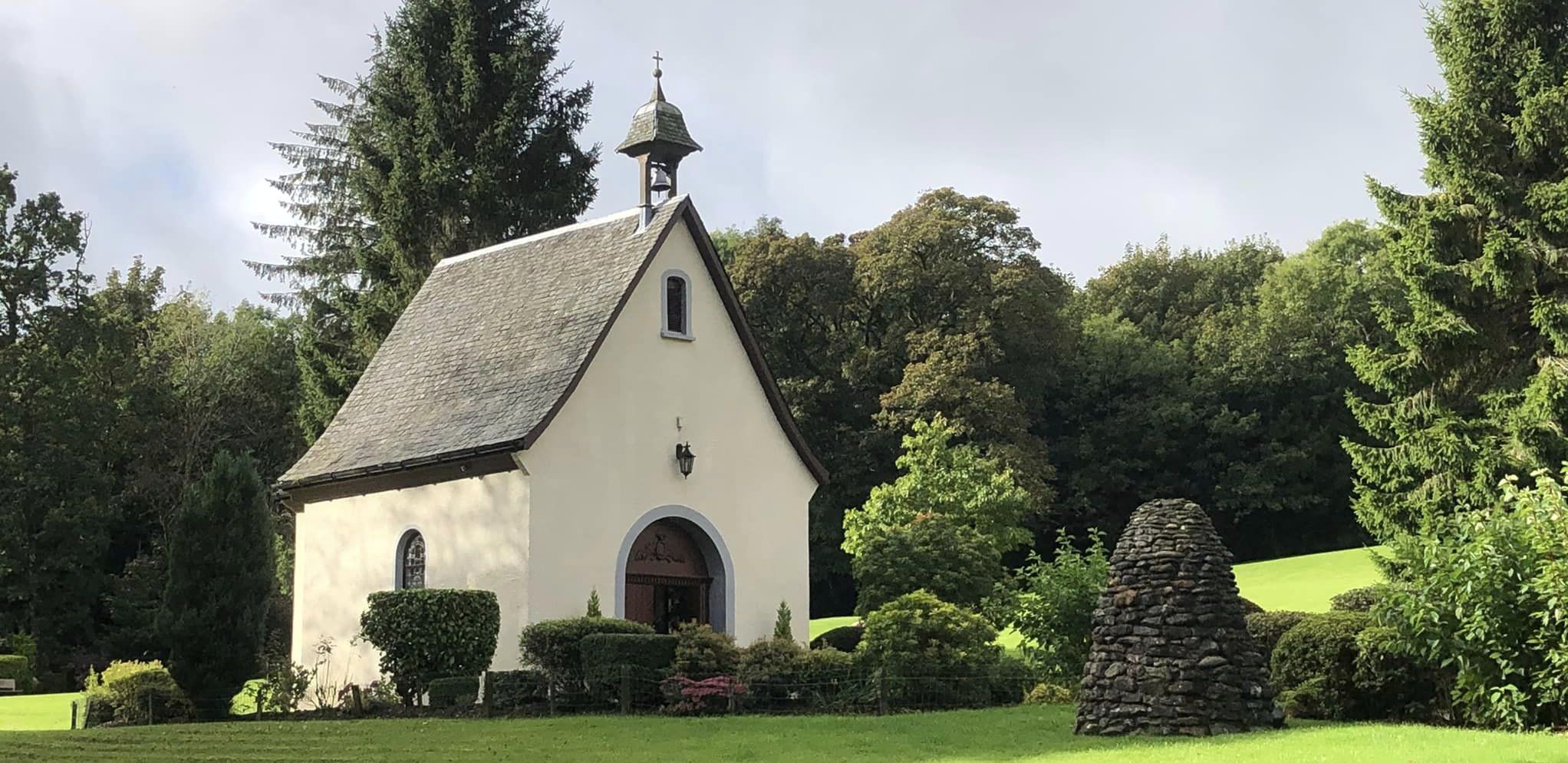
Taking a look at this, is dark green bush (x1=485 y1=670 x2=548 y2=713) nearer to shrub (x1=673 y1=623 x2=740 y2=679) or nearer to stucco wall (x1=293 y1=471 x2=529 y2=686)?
stucco wall (x1=293 y1=471 x2=529 y2=686)

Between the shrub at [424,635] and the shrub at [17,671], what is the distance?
19.5 meters

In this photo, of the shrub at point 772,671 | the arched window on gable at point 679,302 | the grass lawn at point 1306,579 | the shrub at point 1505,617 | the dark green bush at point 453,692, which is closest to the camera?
the shrub at point 1505,617

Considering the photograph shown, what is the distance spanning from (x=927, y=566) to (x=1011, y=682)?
872 centimetres

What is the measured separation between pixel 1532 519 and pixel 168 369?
43.4m

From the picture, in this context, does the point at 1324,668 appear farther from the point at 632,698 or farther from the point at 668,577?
the point at 668,577

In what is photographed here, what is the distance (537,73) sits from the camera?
135 ft

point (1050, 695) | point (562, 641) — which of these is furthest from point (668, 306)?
point (1050, 695)

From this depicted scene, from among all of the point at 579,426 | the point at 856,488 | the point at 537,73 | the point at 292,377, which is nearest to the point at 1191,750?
the point at 579,426

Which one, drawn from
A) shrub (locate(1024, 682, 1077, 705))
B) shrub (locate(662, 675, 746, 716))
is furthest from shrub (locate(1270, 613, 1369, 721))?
shrub (locate(662, 675, 746, 716))

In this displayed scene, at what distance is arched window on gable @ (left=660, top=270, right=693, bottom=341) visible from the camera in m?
25.3

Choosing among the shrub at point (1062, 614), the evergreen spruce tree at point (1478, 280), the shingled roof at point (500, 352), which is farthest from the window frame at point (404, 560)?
the evergreen spruce tree at point (1478, 280)

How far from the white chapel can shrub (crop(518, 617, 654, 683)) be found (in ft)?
3.19

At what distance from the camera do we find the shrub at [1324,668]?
57.8 feet

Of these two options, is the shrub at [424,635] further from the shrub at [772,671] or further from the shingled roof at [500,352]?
the shrub at [772,671]
